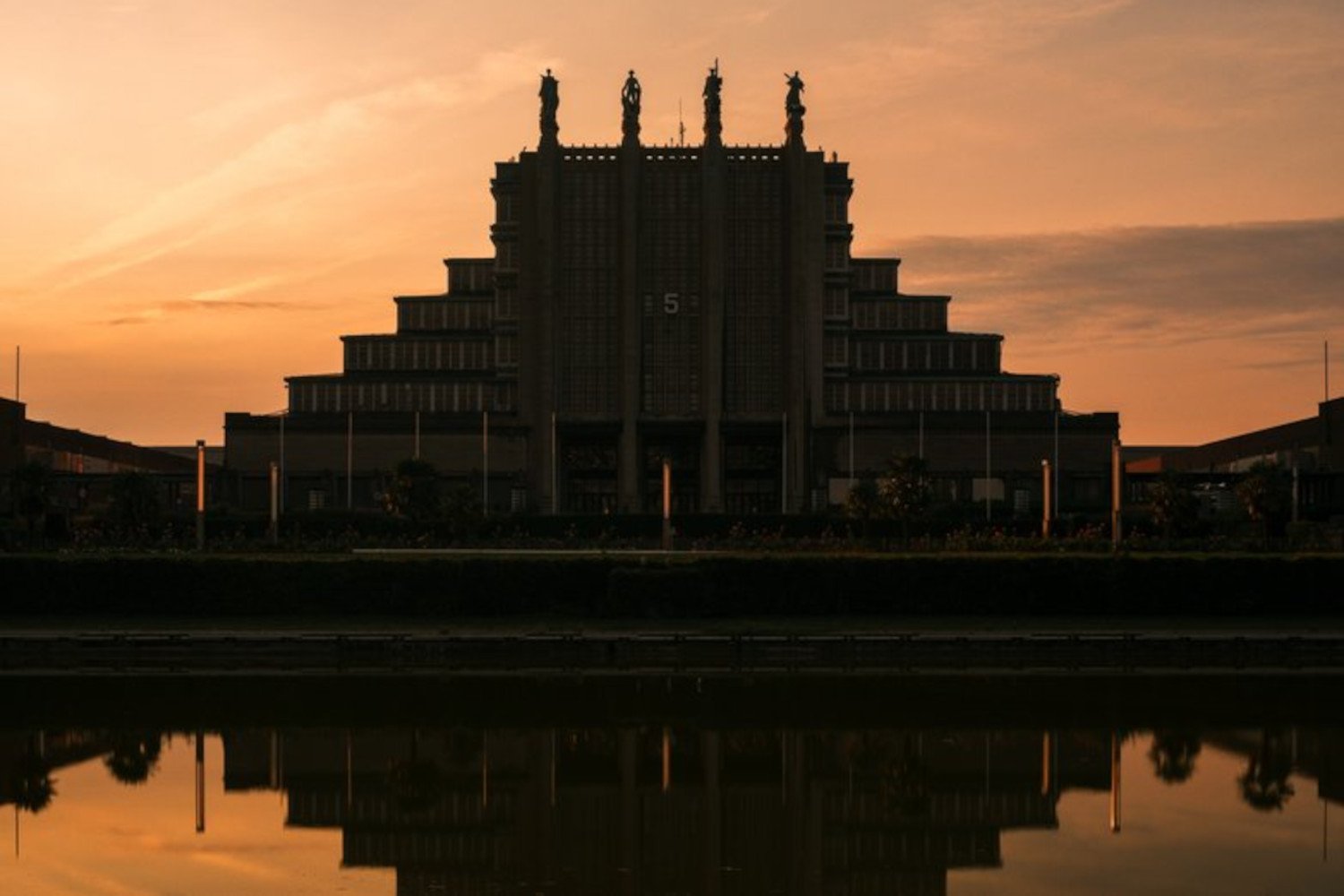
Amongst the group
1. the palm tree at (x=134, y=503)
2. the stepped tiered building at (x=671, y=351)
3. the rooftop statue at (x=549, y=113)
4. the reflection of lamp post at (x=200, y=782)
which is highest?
the rooftop statue at (x=549, y=113)

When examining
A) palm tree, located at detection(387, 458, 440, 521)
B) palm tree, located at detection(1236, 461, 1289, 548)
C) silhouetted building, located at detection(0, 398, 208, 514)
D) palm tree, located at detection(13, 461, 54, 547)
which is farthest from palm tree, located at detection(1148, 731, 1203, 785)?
silhouetted building, located at detection(0, 398, 208, 514)

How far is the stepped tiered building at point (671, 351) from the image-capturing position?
445 feet

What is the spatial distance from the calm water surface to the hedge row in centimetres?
1559

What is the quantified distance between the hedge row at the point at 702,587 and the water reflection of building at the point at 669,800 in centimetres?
2229

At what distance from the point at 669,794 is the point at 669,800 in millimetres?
500

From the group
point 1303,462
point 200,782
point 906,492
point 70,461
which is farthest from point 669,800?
point 70,461

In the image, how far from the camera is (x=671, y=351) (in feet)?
457

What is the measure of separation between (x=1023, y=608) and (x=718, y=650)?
13392 mm

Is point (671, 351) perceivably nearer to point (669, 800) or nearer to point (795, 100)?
point (795, 100)

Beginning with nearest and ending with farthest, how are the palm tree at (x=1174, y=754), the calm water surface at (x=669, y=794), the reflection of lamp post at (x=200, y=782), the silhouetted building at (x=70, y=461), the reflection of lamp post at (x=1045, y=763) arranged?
the calm water surface at (x=669, y=794) → the reflection of lamp post at (x=200, y=782) → the reflection of lamp post at (x=1045, y=763) → the palm tree at (x=1174, y=754) → the silhouetted building at (x=70, y=461)

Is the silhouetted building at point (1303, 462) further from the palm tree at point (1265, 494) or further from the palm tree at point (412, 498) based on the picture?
the palm tree at point (412, 498)

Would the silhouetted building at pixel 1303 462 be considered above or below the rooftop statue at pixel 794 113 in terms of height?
below

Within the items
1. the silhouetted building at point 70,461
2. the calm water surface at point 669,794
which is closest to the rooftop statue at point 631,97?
the silhouetted building at point 70,461

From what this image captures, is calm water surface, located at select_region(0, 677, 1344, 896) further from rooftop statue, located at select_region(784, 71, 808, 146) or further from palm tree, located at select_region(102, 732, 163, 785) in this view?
rooftop statue, located at select_region(784, 71, 808, 146)
